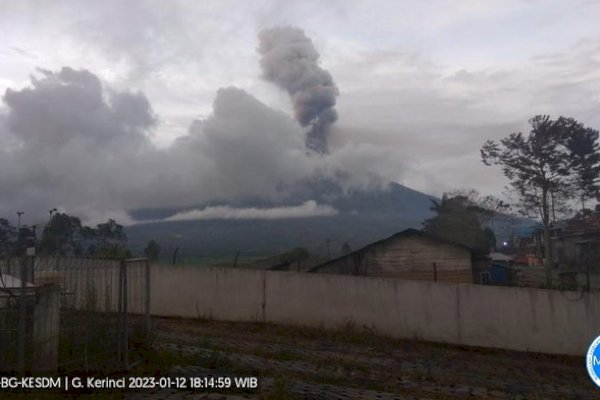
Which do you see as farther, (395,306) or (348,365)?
(395,306)

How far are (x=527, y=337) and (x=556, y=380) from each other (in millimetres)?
3704

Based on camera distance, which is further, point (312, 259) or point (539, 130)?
point (539, 130)

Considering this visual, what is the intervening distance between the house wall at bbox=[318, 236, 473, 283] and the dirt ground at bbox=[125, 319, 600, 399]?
12162 mm

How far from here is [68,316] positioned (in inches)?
343

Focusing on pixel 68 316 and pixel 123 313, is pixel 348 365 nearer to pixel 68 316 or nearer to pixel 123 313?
pixel 123 313

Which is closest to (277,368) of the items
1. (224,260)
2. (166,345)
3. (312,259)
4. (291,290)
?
(166,345)

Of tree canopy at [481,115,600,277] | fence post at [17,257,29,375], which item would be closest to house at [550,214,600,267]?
tree canopy at [481,115,600,277]

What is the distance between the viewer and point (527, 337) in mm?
16719

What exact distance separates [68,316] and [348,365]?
538cm

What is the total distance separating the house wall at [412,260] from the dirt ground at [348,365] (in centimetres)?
1216

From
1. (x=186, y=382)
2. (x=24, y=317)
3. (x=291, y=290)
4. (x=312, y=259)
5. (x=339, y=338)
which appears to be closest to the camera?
(x=24, y=317)

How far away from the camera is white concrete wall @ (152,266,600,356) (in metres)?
16.6

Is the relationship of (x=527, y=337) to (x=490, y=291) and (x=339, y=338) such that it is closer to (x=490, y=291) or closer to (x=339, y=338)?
(x=490, y=291)

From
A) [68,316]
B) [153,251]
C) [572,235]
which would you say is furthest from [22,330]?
[572,235]
